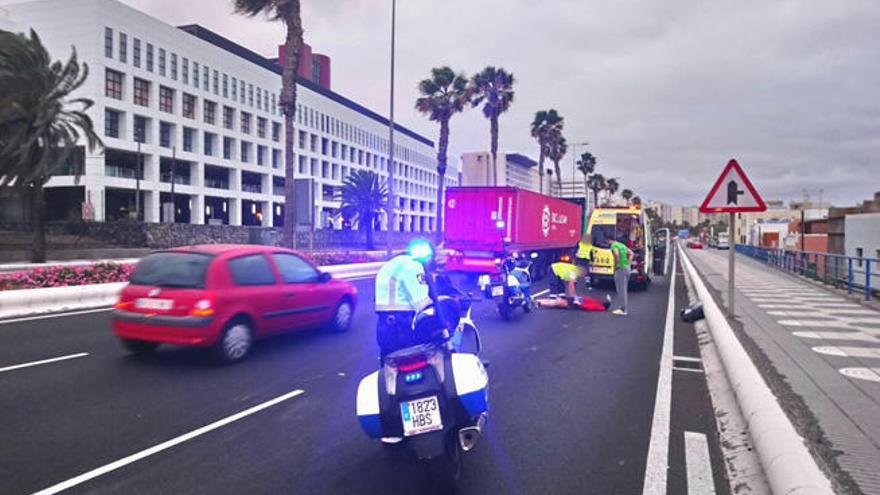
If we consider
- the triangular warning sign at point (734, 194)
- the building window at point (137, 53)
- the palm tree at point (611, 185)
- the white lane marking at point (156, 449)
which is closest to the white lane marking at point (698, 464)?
the white lane marking at point (156, 449)

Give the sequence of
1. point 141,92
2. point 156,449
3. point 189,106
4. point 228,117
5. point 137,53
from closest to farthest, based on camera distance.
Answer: point 156,449 < point 137,53 < point 141,92 < point 189,106 < point 228,117

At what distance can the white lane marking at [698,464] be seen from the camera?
3705 millimetres

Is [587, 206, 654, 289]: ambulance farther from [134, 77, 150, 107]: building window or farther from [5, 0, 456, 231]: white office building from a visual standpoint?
[134, 77, 150, 107]: building window

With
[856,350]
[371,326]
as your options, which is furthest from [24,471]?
[856,350]

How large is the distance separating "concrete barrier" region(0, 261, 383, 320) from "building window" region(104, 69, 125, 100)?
135 ft

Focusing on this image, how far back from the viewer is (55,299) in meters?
11.6

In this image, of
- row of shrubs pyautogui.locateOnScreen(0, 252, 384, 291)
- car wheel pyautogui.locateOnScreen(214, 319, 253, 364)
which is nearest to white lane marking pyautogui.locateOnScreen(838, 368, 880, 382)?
car wheel pyautogui.locateOnScreen(214, 319, 253, 364)

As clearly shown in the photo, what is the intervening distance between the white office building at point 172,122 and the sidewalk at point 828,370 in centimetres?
3478

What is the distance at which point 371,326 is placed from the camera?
10.1 meters

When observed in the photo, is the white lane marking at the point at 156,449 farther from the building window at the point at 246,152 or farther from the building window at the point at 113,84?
the building window at the point at 246,152

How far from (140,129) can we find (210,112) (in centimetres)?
949

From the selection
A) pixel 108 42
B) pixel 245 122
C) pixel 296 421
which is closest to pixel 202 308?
pixel 296 421

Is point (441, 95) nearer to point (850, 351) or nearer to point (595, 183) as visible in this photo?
point (850, 351)

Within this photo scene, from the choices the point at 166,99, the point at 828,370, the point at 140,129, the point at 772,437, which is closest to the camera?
the point at 772,437
